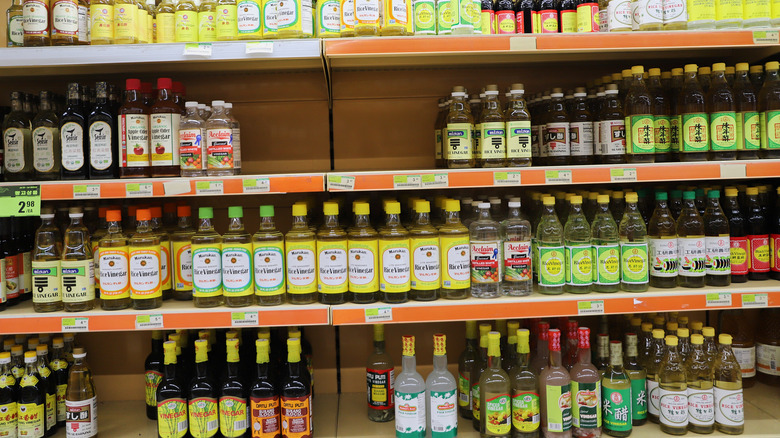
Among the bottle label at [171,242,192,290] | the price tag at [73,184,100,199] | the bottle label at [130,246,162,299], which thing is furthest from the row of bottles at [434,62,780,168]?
the price tag at [73,184,100,199]

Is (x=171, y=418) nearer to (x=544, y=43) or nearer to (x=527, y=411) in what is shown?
(x=527, y=411)

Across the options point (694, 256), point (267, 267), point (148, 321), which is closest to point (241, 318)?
point (267, 267)

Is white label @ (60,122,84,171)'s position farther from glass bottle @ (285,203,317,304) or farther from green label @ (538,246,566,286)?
green label @ (538,246,566,286)

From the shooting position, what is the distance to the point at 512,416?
188cm

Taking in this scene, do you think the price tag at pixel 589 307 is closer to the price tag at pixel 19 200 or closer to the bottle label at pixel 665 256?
the bottle label at pixel 665 256

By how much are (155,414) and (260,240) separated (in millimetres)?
913

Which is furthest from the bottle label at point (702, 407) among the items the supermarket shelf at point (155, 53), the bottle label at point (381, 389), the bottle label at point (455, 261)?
the supermarket shelf at point (155, 53)

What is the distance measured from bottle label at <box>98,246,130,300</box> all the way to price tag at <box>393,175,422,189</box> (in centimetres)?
96

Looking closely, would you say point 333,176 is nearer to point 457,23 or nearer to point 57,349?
point 457,23

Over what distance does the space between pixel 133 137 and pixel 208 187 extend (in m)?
0.36

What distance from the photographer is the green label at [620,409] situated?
6.16ft

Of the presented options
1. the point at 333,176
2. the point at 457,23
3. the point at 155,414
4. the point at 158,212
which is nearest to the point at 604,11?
the point at 457,23

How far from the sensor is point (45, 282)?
6.03ft

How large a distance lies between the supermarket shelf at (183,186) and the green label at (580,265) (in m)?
0.91
